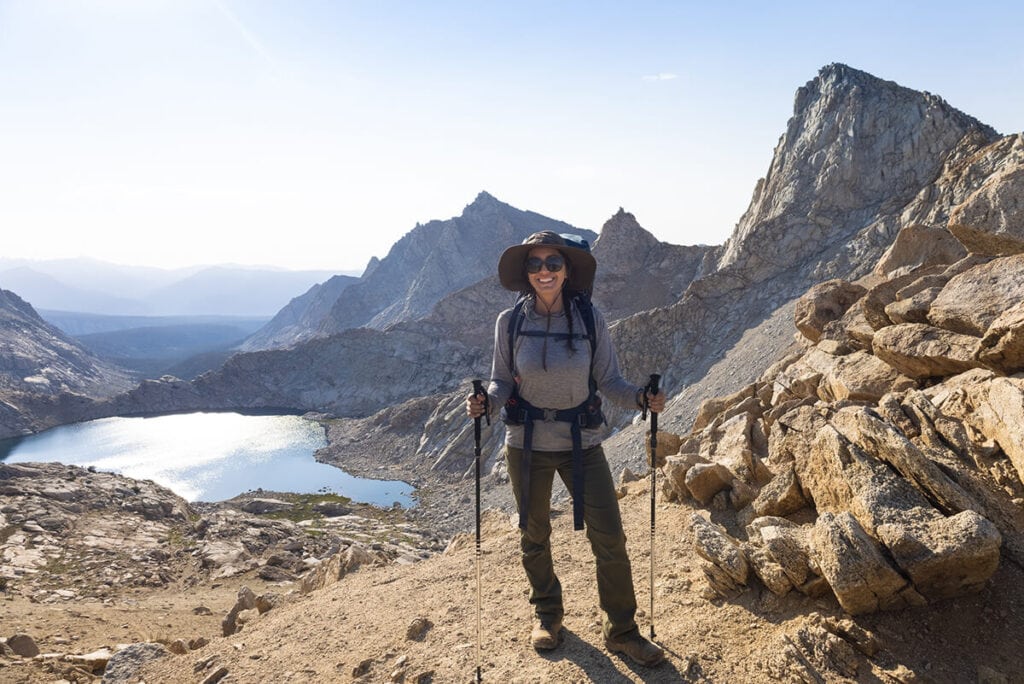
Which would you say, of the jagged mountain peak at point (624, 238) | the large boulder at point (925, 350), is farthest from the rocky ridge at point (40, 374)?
the large boulder at point (925, 350)

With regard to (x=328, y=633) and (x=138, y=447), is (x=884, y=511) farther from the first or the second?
(x=138, y=447)

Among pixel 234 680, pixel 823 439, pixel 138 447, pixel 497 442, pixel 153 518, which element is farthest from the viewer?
pixel 138 447

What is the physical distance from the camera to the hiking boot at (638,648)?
18.0 ft

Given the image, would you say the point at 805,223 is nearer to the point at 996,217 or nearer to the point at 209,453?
the point at 996,217

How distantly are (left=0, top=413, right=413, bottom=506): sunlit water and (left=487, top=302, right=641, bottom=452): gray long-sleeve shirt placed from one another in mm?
59356

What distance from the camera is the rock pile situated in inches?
204

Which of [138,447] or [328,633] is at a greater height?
[328,633]

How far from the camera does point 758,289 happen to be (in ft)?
177

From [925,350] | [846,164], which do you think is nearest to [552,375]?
[925,350]

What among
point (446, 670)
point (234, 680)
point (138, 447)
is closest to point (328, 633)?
point (234, 680)

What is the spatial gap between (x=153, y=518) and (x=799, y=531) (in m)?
46.3

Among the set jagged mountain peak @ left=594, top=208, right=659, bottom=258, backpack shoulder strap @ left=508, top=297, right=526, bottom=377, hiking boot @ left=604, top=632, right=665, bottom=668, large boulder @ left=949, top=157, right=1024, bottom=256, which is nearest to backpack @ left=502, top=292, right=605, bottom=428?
backpack shoulder strap @ left=508, top=297, right=526, bottom=377

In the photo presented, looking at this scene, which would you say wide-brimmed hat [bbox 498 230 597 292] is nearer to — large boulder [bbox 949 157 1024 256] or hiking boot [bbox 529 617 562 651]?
hiking boot [bbox 529 617 562 651]

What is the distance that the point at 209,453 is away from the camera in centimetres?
9412
